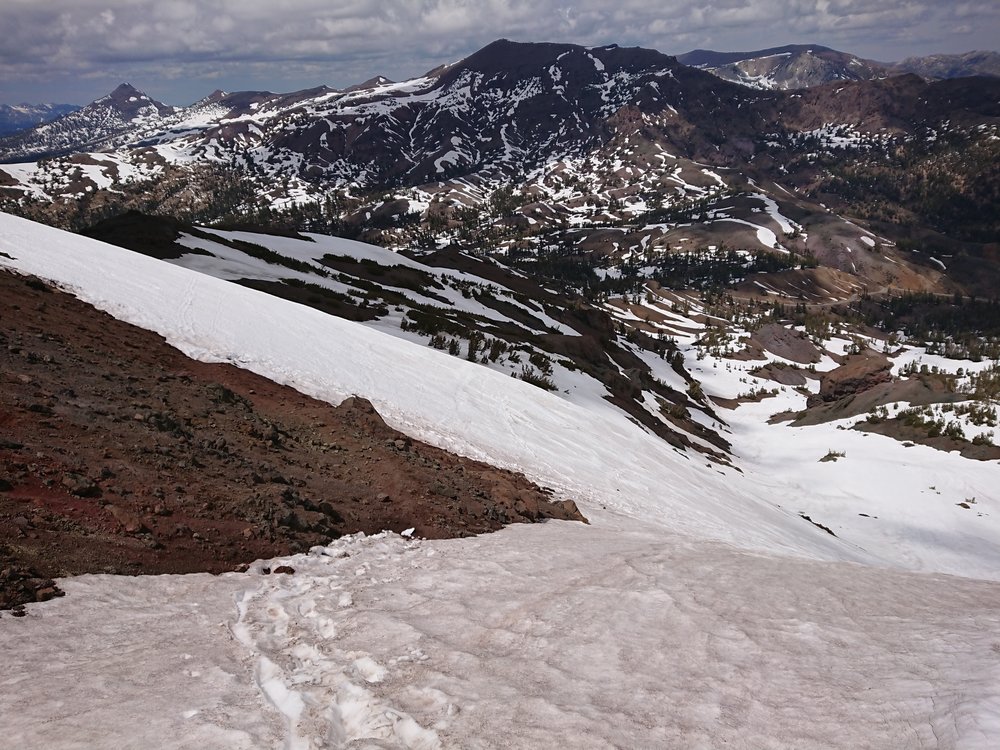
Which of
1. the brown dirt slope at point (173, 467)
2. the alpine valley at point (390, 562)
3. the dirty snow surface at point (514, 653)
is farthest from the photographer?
the brown dirt slope at point (173, 467)

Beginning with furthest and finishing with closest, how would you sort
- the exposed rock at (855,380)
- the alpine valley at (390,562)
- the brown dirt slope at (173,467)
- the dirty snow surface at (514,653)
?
the exposed rock at (855,380), the brown dirt slope at (173,467), the alpine valley at (390,562), the dirty snow surface at (514,653)

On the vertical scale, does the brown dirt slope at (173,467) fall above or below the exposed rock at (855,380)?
above

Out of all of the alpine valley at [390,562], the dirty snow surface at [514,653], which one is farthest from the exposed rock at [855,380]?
the dirty snow surface at [514,653]

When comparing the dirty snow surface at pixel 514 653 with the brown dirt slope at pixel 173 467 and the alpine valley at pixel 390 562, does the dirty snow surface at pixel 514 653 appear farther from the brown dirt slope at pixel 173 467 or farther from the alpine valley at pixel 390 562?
the brown dirt slope at pixel 173 467

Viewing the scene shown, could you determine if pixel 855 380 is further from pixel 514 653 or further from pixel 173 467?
pixel 173 467

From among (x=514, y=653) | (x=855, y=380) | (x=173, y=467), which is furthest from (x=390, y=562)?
(x=855, y=380)

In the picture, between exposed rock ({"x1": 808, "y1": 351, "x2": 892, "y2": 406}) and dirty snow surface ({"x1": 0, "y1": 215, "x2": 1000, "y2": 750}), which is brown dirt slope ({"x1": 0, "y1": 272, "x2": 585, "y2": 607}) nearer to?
dirty snow surface ({"x1": 0, "y1": 215, "x2": 1000, "y2": 750})
